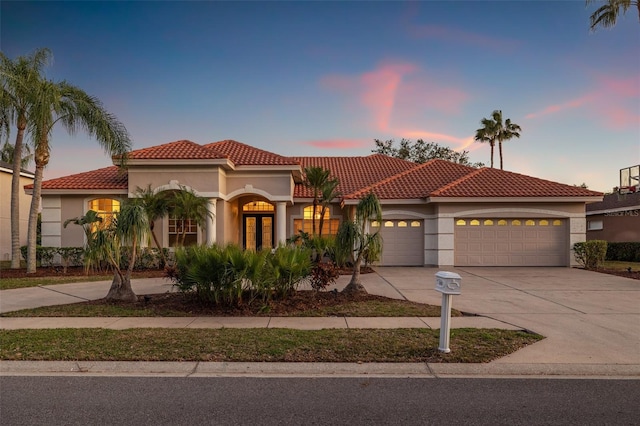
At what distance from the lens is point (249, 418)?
3.93 m

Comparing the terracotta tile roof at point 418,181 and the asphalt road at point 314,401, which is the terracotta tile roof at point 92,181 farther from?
the asphalt road at point 314,401

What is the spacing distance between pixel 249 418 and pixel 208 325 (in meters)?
3.82

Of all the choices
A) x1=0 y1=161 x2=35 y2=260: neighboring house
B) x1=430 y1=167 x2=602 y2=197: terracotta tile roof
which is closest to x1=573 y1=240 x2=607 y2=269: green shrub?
x1=430 y1=167 x2=602 y2=197: terracotta tile roof

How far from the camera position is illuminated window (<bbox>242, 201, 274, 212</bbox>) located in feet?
73.1

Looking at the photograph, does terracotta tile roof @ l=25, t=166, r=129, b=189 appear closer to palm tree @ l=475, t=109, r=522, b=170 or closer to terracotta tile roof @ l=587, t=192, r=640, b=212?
terracotta tile roof @ l=587, t=192, r=640, b=212

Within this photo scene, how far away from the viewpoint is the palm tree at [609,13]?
17266 millimetres

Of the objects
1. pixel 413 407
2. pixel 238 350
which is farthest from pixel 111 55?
pixel 413 407

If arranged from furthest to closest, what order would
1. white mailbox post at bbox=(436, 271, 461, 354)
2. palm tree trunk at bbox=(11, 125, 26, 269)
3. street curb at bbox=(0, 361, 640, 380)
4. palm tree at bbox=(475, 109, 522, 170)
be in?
palm tree at bbox=(475, 109, 522, 170)
palm tree trunk at bbox=(11, 125, 26, 269)
white mailbox post at bbox=(436, 271, 461, 354)
street curb at bbox=(0, 361, 640, 380)

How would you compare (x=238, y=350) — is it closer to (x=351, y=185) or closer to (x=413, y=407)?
(x=413, y=407)

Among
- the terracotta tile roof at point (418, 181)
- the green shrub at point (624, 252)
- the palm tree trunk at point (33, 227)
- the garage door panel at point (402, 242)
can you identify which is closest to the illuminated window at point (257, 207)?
the terracotta tile roof at point (418, 181)

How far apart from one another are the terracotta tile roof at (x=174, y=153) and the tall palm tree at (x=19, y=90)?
13.9 ft

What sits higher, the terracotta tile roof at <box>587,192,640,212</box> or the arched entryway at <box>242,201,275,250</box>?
the terracotta tile roof at <box>587,192,640,212</box>

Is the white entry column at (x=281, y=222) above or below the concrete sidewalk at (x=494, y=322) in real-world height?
above

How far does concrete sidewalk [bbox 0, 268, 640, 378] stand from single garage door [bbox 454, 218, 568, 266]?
343 centimetres
